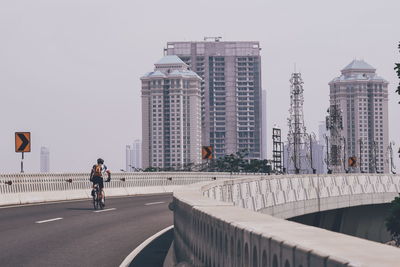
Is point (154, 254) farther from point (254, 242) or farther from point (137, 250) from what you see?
point (254, 242)

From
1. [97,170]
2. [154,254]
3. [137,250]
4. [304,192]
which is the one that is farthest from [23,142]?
[154,254]

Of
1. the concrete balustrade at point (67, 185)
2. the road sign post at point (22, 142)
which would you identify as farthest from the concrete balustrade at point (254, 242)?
the road sign post at point (22, 142)

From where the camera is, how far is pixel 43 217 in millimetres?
22000

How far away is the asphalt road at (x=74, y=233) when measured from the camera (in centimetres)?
1334

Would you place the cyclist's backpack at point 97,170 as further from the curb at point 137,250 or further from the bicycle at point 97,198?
the curb at point 137,250

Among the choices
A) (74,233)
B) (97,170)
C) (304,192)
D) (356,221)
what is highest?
(97,170)

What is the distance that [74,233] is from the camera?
1755 centimetres

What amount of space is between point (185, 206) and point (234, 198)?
17404 mm

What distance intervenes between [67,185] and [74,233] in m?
16.1

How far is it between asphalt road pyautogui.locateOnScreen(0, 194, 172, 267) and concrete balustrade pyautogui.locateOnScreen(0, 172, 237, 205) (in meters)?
1.98

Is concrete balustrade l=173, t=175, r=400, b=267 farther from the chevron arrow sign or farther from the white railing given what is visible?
the chevron arrow sign

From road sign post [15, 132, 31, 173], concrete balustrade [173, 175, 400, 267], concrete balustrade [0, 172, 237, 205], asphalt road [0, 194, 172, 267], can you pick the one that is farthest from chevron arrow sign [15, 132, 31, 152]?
concrete balustrade [173, 175, 400, 267]

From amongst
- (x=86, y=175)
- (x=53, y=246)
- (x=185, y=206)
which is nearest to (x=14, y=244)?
(x=53, y=246)

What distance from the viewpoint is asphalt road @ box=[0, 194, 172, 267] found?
43.8 ft
